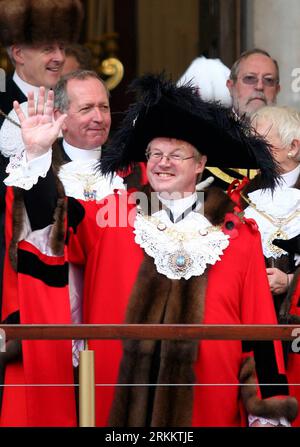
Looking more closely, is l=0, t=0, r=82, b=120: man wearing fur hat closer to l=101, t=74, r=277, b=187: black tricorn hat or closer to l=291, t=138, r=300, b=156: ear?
l=101, t=74, r=277, b=187: black tricorn hat

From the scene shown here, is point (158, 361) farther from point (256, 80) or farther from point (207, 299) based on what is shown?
point (256, 80)

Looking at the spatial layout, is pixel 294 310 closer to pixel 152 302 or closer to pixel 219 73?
pixel 152 302

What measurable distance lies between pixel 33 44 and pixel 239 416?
2008mm

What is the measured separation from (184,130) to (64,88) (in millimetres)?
756

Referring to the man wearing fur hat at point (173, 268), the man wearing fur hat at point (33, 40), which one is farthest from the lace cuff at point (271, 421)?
the man wearing fur hat at point (33, 40)

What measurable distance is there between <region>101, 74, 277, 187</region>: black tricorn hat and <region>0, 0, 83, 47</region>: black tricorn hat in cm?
108

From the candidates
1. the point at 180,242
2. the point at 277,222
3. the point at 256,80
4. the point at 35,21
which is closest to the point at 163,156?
the point at 180,242

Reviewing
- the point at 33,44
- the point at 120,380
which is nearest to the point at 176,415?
the point at 120,380

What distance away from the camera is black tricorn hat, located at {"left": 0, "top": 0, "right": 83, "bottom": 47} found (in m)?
8.34

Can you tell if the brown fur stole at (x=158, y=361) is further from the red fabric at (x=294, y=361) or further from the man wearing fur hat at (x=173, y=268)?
the red fabric at (x=294, y=361)

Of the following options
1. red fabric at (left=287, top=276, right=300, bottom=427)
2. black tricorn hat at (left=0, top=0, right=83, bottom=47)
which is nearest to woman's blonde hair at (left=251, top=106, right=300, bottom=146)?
red fabric at (left=287, top=276, right=300, bottom=427)

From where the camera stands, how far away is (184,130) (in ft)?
24.0

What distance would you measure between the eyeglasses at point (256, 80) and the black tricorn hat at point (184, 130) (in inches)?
53.5

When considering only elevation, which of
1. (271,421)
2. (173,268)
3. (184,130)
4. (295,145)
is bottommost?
(271,421)
